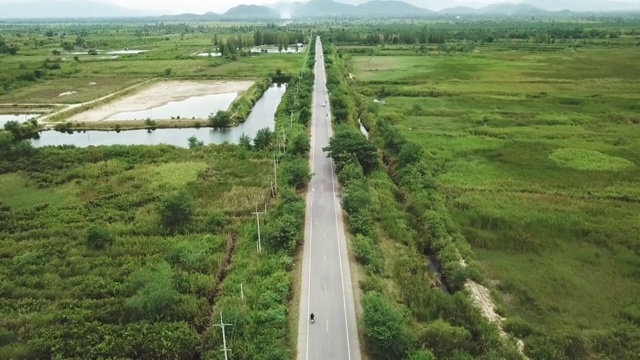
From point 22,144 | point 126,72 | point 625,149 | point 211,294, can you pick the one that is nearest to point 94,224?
point 211,294

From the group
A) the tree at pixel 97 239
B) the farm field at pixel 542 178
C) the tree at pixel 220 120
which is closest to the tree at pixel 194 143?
the tree at pixel 220 120

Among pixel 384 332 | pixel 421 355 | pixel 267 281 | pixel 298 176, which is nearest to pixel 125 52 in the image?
pixel 298 176

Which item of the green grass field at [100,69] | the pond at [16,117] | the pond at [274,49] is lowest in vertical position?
the pond at [16,117]

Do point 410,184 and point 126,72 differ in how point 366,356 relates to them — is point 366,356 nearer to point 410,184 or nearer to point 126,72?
point 410,184

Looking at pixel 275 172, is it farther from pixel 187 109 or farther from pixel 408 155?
pixel 187 109

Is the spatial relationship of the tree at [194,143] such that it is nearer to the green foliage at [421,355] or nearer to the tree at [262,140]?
the tree at [262,140]

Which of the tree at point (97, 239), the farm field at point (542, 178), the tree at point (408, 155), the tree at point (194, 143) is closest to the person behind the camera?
the farm field at point (542, 178)

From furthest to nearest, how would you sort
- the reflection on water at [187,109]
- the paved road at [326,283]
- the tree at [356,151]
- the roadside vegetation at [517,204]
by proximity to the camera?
the reflection on water at [187,109] < the tree at [356,151] < the roadside vegetation at [517,204] < the paved road at [326,283]

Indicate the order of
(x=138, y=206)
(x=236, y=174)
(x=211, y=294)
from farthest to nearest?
1. (x=236, y=174)
2. (x=138, y=206)
3. (x=211, y=294)
